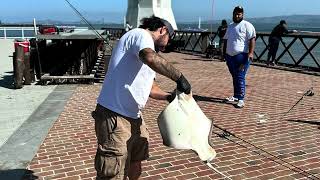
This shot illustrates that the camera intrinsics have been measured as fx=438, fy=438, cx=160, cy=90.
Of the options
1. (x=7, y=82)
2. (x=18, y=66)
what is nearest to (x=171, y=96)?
(x=18, y=66)

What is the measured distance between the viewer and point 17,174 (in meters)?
4.75

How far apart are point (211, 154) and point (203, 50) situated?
1811 centimetres

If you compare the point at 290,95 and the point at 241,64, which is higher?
the point at 241,64

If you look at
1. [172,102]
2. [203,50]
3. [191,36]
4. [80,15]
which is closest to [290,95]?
[80,15]

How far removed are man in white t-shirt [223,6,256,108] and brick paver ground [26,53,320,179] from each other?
443 millimetres

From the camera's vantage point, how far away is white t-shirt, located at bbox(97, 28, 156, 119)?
10.6 feet

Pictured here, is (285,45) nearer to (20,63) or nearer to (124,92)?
(20,63)

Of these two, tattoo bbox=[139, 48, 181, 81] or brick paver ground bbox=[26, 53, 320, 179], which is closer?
tattoo bbox=[139, 48, 181, 81]

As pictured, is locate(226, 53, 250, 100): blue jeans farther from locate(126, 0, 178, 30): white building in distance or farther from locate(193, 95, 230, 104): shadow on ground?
locate(126, 0, 178, 30): white building in distance

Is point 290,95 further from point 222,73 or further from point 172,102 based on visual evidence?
point 172,102

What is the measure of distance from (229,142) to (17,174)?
277 centimetres

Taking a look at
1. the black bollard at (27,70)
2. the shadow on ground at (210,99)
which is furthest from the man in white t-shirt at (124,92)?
the black bollard at (27,70)

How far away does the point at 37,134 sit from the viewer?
6359 mm

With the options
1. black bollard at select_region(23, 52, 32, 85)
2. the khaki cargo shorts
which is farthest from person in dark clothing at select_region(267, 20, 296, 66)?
the khaki cargo shorts
